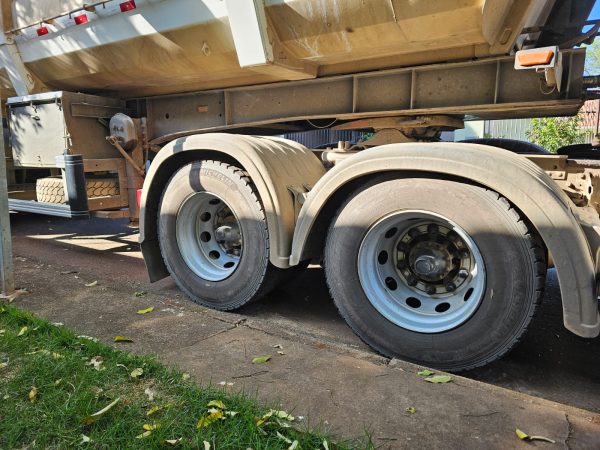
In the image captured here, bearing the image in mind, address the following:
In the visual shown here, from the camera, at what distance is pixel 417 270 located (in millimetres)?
3184

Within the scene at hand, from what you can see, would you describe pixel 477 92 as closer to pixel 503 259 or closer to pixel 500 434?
pixel 503 259

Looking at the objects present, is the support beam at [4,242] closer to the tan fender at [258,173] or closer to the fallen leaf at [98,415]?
the tan fender at [258,173]

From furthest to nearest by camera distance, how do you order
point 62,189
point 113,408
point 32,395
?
point 62,189 < point 32,395 < point 113,408

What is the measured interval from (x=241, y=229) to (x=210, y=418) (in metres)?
1.77

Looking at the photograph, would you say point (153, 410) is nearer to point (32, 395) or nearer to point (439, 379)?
point (32, 395)

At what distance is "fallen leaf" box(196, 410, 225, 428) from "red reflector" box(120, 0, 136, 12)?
137 inches

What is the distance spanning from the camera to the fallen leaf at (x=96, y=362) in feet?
9.16

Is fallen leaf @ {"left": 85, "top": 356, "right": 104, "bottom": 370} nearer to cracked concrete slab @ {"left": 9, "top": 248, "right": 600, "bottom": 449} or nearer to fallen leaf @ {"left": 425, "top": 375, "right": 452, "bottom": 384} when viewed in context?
cracked concrete slab @ {"left": 9, "top": 248, "right": 600, "bottom": 449}

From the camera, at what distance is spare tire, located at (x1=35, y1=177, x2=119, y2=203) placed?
535 centimetres

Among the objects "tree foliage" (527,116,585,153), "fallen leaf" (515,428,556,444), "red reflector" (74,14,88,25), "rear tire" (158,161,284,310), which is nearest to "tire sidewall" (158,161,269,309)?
"rear tire" (158,161,284,310)

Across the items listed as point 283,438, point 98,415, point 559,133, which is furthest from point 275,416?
point 559,133

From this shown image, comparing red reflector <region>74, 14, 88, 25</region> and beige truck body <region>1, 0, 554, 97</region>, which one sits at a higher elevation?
red reflector <region>74, 14, 88, 25</region>

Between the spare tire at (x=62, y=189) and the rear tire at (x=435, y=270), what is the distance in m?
3.34

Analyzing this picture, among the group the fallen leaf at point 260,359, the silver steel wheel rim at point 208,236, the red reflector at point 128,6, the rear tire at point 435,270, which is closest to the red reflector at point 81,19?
the red reflector at point 128,6
